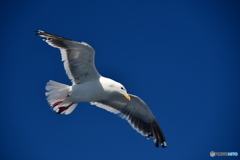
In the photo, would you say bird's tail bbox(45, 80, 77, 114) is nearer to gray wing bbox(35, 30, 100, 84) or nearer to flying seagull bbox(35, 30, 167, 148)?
flying seagull bbox(35, 30, 167, 148)

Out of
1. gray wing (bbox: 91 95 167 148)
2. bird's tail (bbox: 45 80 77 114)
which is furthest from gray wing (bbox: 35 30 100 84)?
gray wing (bbox: 91 95 167 148)

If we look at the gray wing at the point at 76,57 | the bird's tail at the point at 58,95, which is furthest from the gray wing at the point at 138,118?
the gray wing at the point at 76,57

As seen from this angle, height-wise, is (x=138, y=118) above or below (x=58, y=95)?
below

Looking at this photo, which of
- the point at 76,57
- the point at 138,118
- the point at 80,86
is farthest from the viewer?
the point at 138,118

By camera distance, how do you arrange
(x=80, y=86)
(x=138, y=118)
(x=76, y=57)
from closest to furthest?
1. (x=76, y=57)
2. (x=80, y=86)
3. (x=138, y=118)

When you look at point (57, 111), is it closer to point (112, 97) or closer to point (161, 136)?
point (112, 97)

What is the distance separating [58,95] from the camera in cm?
653

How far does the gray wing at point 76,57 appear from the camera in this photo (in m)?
6.02

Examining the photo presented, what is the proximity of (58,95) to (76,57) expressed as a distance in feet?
2.71

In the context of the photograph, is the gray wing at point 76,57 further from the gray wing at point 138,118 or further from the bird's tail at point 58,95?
the gray wing at point 138,118

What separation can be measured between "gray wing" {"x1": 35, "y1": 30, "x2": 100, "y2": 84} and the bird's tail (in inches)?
9.8

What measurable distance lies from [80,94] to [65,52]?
82 centimetres

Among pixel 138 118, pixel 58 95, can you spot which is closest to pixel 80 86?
pixel 58 95

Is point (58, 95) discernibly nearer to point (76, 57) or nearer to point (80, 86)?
point (80, 86)
